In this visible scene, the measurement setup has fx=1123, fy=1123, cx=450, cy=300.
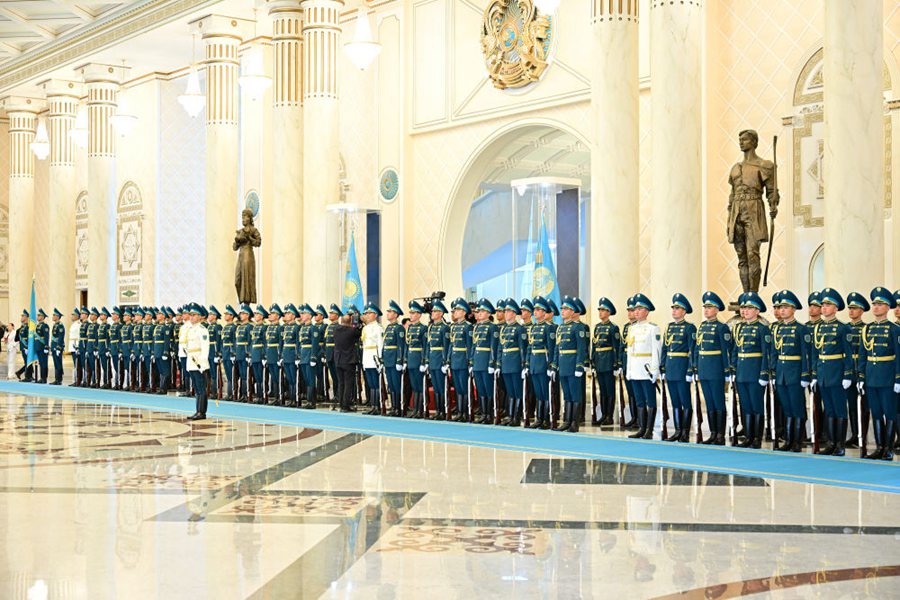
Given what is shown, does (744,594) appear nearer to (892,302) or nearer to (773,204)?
(892,302)

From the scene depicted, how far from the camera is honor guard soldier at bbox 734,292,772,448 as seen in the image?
10406mm

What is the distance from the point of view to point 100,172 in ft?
86.1

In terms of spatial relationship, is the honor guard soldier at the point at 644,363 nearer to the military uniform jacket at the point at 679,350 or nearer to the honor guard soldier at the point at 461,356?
the military uniform jacket at the point at 679,350

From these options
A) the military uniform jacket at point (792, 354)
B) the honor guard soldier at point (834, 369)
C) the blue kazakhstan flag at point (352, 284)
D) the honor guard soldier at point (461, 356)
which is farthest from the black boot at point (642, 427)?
the blue kazakhstan flag at point (352, 284)

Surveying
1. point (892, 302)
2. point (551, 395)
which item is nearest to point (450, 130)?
point (551, 395)

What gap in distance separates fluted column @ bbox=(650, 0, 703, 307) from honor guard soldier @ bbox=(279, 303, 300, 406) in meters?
5.60

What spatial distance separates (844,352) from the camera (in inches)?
386

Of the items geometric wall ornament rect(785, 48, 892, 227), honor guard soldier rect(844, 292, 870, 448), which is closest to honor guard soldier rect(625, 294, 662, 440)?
honor guard soldier rect(844, 292, 870, 448)

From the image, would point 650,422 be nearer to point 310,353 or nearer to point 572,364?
point 572,364

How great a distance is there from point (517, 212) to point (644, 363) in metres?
4.62

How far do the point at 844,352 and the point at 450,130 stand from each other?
1092 cm

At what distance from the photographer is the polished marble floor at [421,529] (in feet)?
17.1

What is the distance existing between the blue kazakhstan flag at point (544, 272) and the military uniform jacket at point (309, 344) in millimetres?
3276

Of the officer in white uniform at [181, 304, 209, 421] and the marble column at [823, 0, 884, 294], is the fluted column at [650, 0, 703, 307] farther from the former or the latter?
the officer in white uniform at [181, 304, 209, 421]
